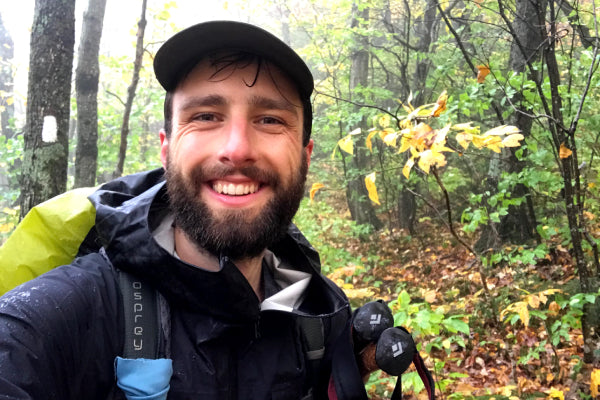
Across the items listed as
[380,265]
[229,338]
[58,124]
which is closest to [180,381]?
[229,338]

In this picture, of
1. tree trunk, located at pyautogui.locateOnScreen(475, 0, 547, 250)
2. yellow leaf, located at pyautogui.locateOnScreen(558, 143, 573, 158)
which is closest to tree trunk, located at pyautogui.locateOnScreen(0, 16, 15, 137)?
tree trunk, located at pyautogui.locateOnScreen(475, 0, 547, 250)

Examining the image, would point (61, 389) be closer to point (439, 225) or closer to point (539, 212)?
point (539, 212)

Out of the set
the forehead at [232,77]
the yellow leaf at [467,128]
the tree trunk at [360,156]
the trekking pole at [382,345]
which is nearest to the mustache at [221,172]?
the forehead at [232,77]

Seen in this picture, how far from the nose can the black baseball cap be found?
1.02 ft

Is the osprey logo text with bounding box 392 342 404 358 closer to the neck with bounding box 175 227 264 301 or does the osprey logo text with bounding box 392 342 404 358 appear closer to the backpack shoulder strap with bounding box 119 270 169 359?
the neck with bounding box 175 227 264 301

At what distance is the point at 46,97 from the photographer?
Result: 3639 millimetres

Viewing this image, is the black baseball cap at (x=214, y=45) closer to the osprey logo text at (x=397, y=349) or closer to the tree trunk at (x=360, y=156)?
the osprey logo text at (x=397, y=349)

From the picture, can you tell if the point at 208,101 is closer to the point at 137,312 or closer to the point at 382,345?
the point at 137,312

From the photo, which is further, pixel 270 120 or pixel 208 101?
pixel 270 120

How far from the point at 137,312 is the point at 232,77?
1.00 meters

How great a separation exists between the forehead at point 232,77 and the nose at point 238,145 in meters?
0.14

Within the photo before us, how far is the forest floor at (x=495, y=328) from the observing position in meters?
3.32

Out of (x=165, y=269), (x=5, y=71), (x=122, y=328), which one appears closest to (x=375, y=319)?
(x=165, y=269)

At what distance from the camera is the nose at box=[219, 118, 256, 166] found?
5.35ft
